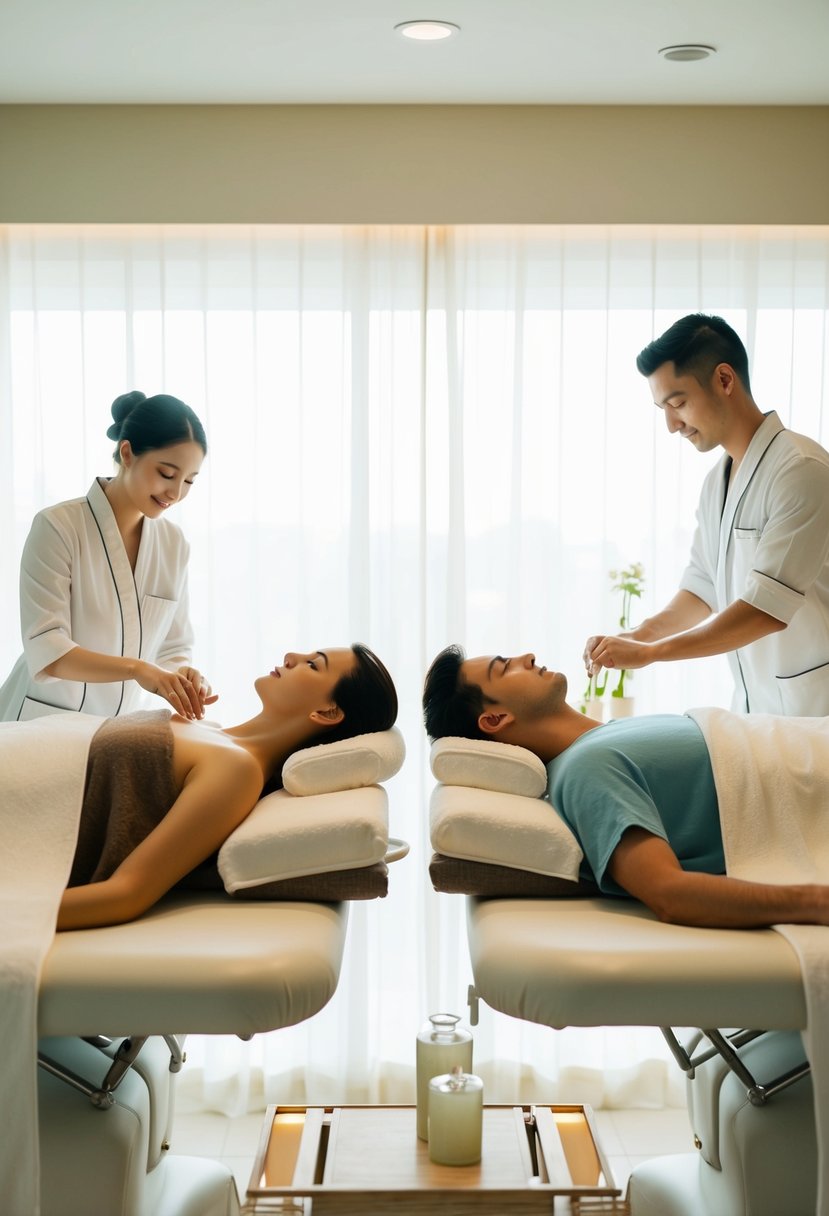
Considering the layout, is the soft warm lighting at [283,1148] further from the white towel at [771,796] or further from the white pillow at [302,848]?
the white towel at [771,796]

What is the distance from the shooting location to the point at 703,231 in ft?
10.3

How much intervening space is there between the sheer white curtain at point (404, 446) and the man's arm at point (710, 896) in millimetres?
1444

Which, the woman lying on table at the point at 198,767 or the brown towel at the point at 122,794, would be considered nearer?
the woman lying on table at the point at 198,767

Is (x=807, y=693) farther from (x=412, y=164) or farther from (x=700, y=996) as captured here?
(x=412, y=164)

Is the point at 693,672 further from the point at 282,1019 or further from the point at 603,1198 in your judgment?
the point at 282,1019

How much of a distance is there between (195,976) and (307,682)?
747mm

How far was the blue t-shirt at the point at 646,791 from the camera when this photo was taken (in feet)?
6.01

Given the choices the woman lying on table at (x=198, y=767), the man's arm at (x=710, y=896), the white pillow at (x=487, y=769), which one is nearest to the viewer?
the man's arm at (x=710, y=896)

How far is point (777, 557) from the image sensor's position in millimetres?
2381

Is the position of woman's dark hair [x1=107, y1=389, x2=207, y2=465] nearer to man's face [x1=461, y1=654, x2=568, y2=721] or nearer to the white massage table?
man's face [x1=461, y1=654, x2=568, y2=721]

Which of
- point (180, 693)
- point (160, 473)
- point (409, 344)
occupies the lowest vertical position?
point (180, 693)

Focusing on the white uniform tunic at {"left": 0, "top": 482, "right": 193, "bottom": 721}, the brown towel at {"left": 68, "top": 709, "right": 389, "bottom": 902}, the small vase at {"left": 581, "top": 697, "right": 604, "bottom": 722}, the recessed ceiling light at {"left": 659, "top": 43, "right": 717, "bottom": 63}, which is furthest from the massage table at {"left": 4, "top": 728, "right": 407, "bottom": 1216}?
the recessed ceiling light at {"left": 659, "top": 43, "right": 717, "bottom": 63}

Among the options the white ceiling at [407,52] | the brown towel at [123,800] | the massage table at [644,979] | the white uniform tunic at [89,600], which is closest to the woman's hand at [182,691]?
the brown towel at [123,800]

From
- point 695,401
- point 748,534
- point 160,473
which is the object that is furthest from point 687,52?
point 160,473
